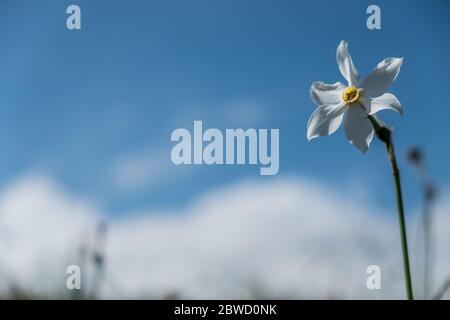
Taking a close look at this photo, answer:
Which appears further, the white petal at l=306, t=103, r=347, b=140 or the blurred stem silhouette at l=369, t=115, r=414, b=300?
the white petal at l=306, t=103, r=347, b=140

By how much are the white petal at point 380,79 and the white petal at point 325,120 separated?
4 centimetres

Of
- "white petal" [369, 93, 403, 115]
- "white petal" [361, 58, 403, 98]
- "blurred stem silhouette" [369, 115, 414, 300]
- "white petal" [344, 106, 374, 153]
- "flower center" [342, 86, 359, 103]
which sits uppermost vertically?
"white petal" [361, 58, 403, 98]

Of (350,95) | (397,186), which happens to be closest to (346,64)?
(350,95)

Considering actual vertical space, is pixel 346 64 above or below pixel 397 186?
above

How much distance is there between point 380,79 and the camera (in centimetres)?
71

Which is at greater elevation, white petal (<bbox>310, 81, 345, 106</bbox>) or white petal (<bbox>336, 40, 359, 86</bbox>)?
white petal (<bbox>336, 40, 359, 86</bbox>)

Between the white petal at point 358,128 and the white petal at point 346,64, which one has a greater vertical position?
the white petal at point 346,64

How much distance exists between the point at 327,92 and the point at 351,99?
41 mm

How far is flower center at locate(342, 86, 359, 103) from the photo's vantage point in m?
0.72

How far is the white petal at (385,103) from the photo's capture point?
684 mm

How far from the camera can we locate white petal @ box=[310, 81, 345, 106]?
728mm

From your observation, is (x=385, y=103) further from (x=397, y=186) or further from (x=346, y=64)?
(x=397, y=186)
